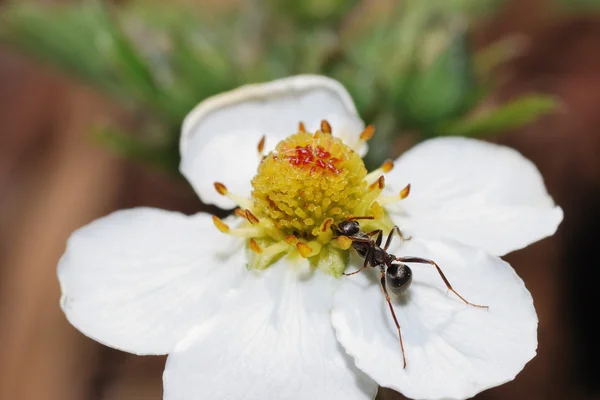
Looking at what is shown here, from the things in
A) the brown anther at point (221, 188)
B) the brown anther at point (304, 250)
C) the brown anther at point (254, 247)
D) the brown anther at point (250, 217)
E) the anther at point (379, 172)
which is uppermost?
the brown anther at point (221, 188)

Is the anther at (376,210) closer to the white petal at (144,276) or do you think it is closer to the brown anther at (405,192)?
the brown anther at (405,192)

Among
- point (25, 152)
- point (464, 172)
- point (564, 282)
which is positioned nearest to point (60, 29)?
point (25, 152)

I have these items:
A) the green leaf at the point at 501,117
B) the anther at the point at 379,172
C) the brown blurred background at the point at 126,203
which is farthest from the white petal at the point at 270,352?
the brown blurred background at the point at 126,203

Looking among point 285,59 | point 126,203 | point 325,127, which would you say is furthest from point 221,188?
point 126,203

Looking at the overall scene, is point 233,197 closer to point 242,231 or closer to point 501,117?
point 242,231

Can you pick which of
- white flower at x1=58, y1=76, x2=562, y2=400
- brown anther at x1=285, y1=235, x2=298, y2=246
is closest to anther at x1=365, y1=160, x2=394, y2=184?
white flower at x1=58, y1=76, x2=562, y2=400

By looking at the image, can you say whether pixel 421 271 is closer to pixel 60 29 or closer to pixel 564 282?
pixel 564 282
